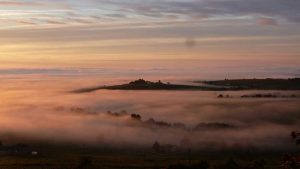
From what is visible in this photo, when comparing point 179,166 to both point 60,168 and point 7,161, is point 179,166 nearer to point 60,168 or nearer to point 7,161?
point 60,168

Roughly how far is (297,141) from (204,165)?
479ft

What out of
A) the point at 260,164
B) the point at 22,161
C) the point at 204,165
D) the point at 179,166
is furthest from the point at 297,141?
the point at 22,161

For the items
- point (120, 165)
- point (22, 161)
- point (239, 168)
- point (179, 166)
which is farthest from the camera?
point (22, 161)

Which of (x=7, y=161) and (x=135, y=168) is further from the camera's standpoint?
(x=7, y=161)

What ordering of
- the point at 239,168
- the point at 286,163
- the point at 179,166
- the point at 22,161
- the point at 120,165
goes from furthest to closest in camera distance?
the point at 22,161 → the point at 120,165 → the point at 239,168 → the point at 179,166 → the point at 286,163

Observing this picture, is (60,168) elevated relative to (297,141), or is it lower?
lower

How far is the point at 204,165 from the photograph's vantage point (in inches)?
6240

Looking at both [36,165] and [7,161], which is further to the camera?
[7,161]

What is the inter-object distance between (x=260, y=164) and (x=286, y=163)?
552ft

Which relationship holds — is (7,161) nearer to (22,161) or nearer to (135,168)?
(22,161)

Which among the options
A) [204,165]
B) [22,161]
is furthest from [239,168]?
[22,161]

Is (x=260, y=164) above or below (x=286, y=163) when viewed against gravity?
below

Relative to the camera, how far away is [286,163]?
1452cm

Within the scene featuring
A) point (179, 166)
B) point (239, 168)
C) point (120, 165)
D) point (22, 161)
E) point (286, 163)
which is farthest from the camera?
point (22, 161)
